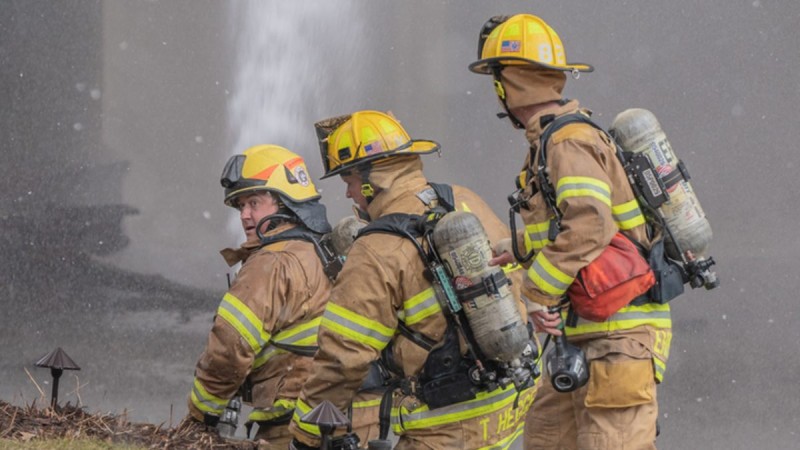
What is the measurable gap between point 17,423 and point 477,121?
895cm

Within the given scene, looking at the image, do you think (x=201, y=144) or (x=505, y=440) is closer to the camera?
(x=505, y=440)

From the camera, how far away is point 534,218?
16.1 ft

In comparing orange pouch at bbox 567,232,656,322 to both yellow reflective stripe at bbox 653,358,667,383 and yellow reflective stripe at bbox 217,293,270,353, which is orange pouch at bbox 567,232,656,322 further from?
yellow reflective stripe at bbox 217,293,270,353

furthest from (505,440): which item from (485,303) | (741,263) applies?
(741,263)

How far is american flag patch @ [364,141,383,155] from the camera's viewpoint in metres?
Result: 5.35

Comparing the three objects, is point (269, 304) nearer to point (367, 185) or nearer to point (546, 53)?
point (367, 185)

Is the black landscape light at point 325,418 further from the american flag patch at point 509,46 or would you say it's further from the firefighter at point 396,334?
the american flag patch at point 509,46

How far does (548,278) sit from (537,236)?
26 centimetres

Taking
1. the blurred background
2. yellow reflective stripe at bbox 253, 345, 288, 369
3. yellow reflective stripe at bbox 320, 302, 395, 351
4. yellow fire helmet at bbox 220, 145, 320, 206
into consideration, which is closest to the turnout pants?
yellow reflective stripe at bbox 320, 302, 395, 351

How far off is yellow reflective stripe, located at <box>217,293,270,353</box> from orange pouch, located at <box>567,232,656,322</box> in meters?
1.70

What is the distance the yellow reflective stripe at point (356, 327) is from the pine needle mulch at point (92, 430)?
0.97 m

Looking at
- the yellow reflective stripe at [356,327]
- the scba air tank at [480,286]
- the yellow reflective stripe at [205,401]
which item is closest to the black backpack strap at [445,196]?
the scba air tank at [480,286]

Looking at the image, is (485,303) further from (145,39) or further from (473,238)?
(145,39)

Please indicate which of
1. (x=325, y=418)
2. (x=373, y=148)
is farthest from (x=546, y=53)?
(x=325, y=418)
